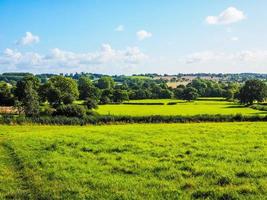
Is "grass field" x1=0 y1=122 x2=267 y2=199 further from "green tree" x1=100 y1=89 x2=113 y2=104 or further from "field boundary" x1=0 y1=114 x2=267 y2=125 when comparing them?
"green tree" x1=100 y1=89 x2=113 y2=104

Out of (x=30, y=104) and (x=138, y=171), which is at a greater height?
(x=138, y=171)

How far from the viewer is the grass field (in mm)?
14172

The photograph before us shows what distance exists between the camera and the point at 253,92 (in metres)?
126

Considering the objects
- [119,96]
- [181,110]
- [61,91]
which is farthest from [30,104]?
[119,96]

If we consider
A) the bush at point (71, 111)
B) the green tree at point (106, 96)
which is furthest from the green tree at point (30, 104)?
the green tree at point (106, 96)

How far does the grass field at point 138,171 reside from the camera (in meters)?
14.2

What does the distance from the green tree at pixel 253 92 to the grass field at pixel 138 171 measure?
104 meters

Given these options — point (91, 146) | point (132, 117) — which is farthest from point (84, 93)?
point (91, 146)

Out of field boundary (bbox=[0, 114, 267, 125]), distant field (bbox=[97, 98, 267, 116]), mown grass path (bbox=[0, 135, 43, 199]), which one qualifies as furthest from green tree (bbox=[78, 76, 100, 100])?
mown grass path (bbox=[0, 135, 43, 199])

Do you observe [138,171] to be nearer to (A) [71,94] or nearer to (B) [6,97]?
(A) [71,94]

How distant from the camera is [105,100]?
472 feet

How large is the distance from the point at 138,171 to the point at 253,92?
380 feet

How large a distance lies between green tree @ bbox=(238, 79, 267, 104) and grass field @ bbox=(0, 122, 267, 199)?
10432cm

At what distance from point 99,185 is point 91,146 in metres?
10.8
